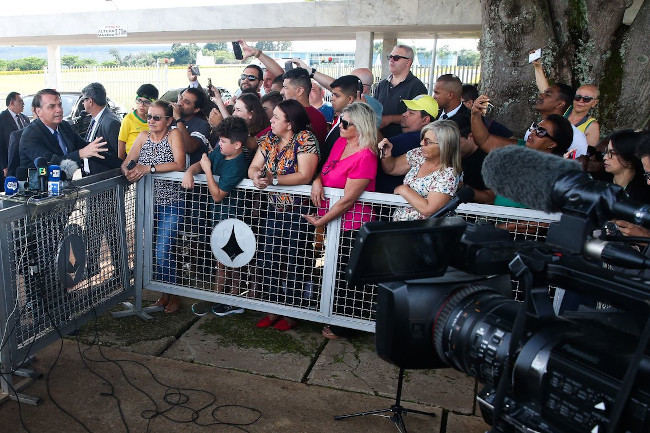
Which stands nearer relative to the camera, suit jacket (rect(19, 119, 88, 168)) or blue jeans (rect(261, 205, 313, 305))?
blue jeans (rect(261, 205, 313, 305))

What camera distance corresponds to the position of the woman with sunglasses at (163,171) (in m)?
4.81

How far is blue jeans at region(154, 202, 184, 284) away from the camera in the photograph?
191 inches

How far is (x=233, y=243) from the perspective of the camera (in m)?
4.66

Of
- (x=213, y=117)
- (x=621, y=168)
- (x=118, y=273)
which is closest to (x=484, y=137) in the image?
(x=621, y=168)

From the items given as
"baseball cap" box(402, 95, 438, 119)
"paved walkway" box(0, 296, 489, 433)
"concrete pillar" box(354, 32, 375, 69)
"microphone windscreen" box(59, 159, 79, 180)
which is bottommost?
"paved walkway" box(0, 296, 489, 433)

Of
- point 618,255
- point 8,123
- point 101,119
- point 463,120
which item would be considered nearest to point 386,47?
point 8,123

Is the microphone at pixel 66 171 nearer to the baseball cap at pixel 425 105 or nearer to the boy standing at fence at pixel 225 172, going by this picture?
the boy standing at fence at pixel 225 172

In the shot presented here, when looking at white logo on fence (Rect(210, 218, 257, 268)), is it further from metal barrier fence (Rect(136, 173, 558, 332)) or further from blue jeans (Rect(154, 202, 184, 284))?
blue jeans (Rect(154, 202, 184, 284))

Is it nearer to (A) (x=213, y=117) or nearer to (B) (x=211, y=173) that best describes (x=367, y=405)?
(B) (x=211, y=173)

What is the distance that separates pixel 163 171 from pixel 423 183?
2092mm

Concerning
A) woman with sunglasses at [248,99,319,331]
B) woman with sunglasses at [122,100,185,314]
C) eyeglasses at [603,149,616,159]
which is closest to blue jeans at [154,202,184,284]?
woman with sunglasses at [122,100,185,314]

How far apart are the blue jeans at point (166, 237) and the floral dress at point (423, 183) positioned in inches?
71.9

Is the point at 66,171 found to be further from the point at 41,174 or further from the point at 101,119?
the point at 101,119

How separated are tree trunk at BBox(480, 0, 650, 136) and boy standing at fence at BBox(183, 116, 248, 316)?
10.7 feet
